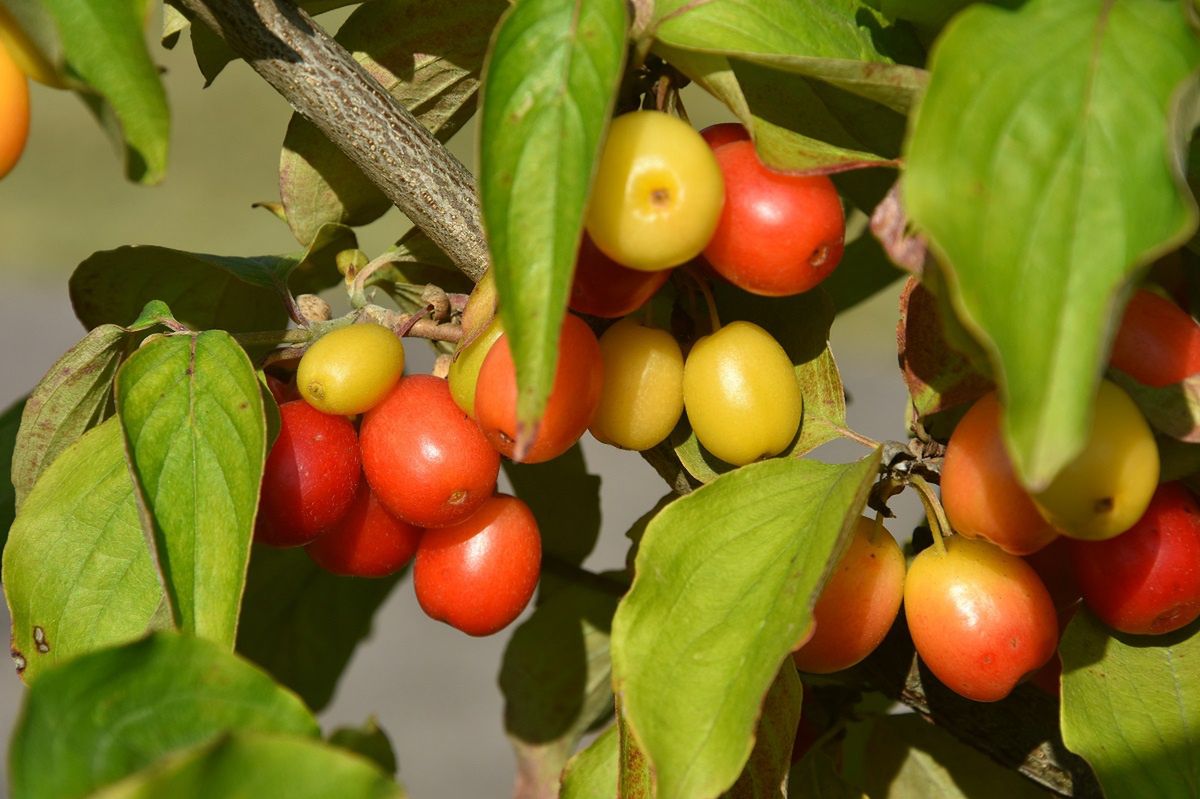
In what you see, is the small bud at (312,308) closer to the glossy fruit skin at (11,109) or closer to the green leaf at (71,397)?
the green leaf at (71,397)

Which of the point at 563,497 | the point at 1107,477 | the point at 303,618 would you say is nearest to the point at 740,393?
the point at 1107,477

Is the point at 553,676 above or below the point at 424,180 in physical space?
below

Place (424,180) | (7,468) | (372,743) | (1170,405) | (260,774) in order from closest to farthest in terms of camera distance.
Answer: (260,774)
(1170,405)
(424,180)
(7,468)
(372,743)

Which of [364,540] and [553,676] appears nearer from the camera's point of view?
[364,540]

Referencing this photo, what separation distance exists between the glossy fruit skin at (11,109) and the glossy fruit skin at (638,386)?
8.7 inches

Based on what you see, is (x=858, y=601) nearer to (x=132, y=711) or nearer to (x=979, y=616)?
(x=979, y=616)

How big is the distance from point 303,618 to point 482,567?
310 millimetres

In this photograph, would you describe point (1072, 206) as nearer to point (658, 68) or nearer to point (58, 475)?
point (658, 68)

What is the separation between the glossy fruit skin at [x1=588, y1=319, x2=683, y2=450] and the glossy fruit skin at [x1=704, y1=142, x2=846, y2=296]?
45mm

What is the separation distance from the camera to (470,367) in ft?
A: 1.63

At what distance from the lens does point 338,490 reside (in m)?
0.52

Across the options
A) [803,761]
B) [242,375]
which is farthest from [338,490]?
[803,761]

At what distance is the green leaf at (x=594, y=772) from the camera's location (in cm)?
56

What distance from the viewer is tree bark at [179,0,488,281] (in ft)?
1.56
